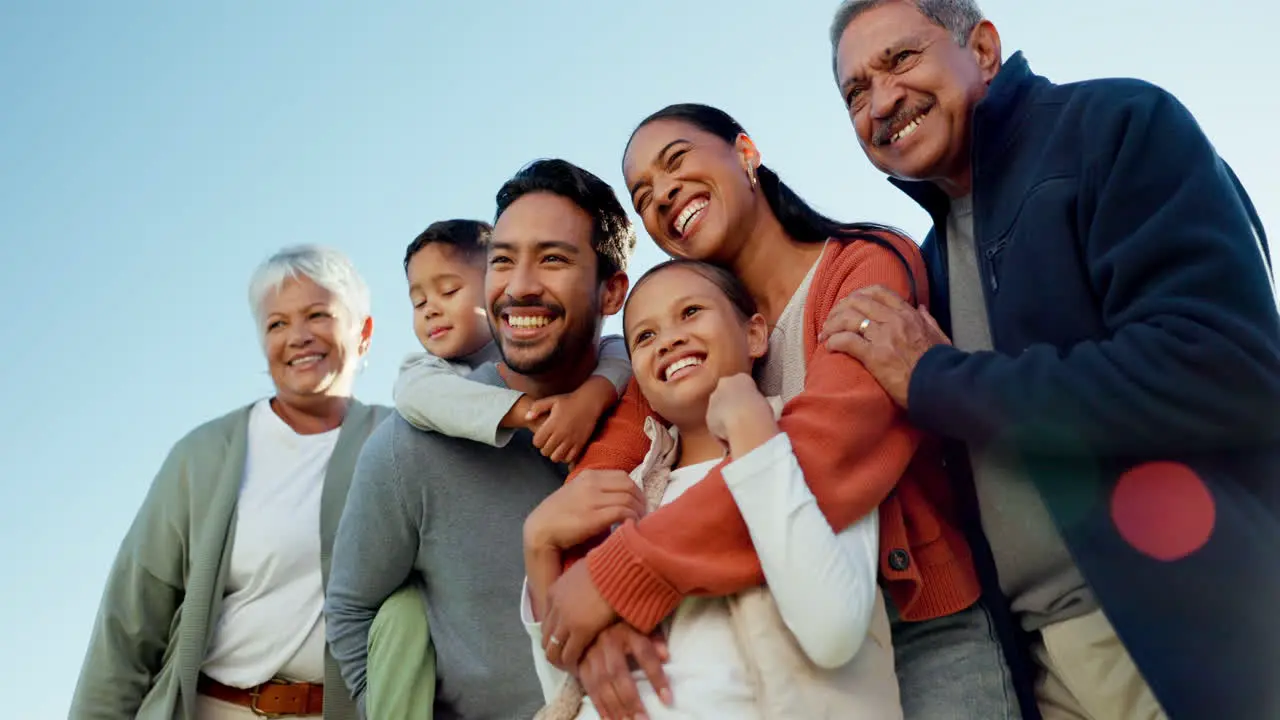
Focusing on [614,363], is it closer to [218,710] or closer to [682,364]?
[682,364]

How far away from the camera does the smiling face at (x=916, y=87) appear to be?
3.01 metres

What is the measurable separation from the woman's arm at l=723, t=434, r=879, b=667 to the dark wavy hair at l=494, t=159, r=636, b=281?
1.51 metres

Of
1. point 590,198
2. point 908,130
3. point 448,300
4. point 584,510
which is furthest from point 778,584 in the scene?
point 448,300

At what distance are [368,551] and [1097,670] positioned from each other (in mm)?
2141

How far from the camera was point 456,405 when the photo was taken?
3.50 meters

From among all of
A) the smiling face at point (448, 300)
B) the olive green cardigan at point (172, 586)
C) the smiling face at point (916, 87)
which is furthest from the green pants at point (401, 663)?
the smiling face at point (916, 87)

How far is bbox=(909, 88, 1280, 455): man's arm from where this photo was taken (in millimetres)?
2287

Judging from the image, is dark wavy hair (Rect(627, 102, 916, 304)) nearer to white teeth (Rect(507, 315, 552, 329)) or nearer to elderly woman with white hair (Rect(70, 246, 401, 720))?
white teeth (Rect(507, 315, 552, 329))

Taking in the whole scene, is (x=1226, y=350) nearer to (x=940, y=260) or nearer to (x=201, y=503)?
(x=940, y=260)

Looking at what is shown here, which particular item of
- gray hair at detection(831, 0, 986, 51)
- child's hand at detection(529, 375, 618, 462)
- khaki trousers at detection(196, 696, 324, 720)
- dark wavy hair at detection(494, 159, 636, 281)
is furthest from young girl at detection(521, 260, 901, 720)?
khaki trousers at detection(196, 696, 324, 720)

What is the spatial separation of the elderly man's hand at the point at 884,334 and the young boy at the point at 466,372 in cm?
83

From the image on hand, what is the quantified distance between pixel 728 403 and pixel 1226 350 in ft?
3.34

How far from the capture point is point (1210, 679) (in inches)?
89.7

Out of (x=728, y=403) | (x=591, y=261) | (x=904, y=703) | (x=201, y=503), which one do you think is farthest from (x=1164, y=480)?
(x=201, y=503)
